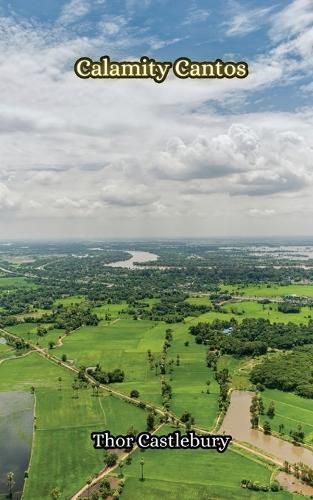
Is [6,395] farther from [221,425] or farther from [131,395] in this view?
[221,425]

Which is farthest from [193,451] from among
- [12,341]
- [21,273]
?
[21,273]

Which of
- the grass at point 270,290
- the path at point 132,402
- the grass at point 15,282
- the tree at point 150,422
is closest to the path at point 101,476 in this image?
the path at point 132,402

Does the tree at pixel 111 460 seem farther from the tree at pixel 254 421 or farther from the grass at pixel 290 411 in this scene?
the grass at pixel 290 411

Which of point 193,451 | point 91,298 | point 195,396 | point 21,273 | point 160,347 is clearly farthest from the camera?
point 21,273

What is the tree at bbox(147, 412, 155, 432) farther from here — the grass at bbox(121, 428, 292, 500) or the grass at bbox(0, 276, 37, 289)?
the grass at bbox(0, 276, 37, 289)

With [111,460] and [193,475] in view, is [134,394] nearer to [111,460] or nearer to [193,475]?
[111,460]
